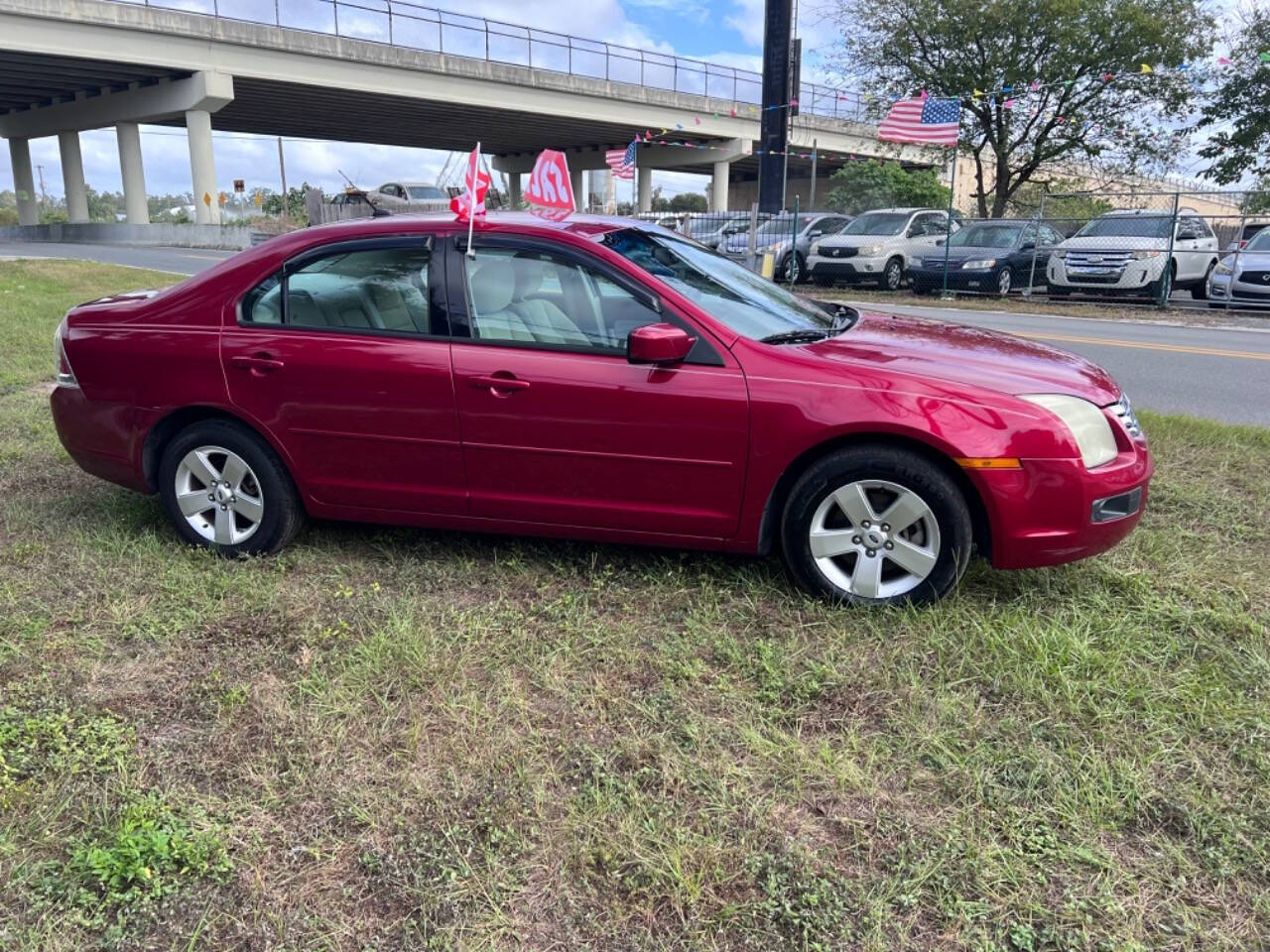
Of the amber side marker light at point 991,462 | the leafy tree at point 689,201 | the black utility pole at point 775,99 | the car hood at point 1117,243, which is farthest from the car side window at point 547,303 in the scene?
the leafy tree at point 689,201

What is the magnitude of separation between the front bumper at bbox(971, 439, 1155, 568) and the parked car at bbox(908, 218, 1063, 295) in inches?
606

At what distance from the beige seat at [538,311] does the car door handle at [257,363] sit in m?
1.07

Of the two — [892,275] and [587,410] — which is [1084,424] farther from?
[892,275]

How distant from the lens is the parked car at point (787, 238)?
20.4 metres

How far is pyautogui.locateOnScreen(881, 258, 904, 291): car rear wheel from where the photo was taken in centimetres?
1889

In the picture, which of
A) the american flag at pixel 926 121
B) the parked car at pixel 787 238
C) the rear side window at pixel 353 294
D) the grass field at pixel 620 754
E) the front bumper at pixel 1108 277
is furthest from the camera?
the parked car at pixel 787 238

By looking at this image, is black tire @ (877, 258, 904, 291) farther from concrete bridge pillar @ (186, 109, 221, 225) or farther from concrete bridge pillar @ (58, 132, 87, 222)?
concrete bridge pillar @ (58, 132, 87, 222)

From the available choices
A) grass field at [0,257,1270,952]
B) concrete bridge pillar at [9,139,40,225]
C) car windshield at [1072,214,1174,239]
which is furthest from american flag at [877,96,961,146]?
concrete bridge pillar at [9,139,40,225]

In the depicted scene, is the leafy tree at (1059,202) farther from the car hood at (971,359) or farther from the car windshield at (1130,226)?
the car hood at (971,359)

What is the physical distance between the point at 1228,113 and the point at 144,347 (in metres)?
29.0

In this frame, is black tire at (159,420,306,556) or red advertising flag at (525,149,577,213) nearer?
black tire at (159,420,306,556)

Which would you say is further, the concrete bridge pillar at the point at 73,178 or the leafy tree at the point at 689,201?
the leafy tree at the point at 689,201

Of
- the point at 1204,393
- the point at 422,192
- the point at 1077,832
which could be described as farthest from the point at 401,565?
the point at 422,192

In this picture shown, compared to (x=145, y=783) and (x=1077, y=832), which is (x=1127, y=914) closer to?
(x=1077, y=832)
